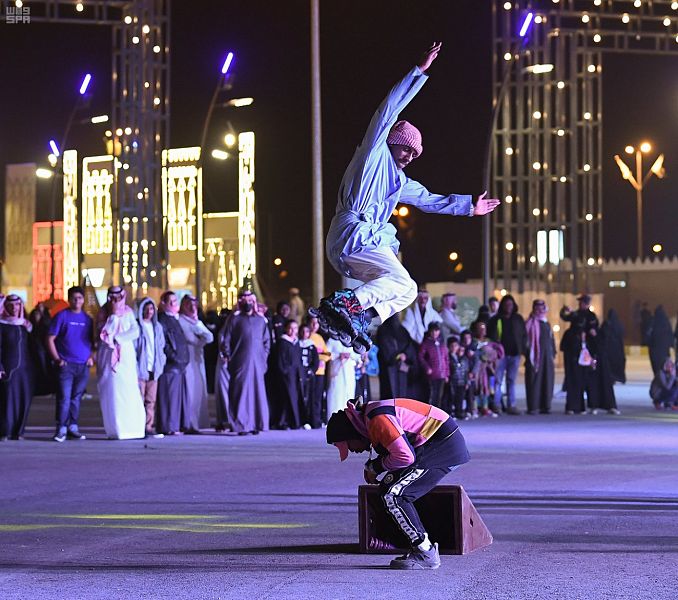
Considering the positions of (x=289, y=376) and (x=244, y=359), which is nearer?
(x=244, y=359)

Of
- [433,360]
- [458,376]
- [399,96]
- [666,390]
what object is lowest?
[666,390]

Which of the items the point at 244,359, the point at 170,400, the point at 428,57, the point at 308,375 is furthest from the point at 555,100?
the point at 428,57

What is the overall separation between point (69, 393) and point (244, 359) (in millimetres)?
2477

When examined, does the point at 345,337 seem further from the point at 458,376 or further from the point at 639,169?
the point at 639,169

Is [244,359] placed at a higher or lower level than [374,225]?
lower

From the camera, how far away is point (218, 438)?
60.5 feet

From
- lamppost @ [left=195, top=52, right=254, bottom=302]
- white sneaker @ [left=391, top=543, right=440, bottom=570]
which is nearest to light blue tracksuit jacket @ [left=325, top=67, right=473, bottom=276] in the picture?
white sneaker @ [left=391, top=543, right=440, bottom=570]

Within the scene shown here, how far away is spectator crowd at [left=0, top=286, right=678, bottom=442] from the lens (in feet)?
59.4

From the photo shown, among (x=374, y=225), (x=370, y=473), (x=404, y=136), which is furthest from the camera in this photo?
(x=404, y=136)

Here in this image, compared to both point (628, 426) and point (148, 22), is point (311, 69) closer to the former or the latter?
point (628, 426)

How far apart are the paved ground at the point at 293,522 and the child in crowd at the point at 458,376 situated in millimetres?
4055

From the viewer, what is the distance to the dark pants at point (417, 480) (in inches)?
321

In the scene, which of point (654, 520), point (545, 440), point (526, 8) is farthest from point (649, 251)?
point (654, 520)

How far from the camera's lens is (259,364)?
1928cm
